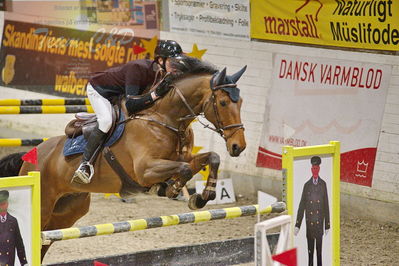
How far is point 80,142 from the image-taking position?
19.1ft

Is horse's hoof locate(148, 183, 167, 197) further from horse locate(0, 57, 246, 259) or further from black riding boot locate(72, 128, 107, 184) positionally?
black riding boot locate(72, 128, 107, 184)

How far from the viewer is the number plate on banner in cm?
872

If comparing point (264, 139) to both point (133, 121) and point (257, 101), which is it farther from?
point (133, 121)

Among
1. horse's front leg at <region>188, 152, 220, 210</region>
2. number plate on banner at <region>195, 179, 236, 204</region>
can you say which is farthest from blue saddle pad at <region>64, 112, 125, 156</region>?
number plate on banner at <region>195, 179, 236, 204</region>

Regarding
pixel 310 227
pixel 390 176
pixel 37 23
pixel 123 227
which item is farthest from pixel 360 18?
pixel 37 23

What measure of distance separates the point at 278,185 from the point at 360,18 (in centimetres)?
201

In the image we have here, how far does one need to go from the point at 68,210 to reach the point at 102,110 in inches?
33.6

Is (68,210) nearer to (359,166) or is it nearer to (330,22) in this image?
(359,166)

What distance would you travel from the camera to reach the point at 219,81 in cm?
532

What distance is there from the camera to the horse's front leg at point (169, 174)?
5.16 meters

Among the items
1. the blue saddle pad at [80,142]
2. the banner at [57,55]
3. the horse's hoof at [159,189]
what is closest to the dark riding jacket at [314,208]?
the horse's hoof at [159,189]

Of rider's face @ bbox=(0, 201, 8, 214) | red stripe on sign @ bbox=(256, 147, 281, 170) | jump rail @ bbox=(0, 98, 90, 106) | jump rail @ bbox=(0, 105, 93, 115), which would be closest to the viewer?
rider's face @ bbox=(0, 201, 8, 214)

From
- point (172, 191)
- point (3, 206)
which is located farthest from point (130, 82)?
point (3, 206)

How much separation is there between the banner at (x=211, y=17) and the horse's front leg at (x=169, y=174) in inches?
148
